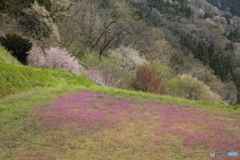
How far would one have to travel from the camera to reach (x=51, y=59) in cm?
2964

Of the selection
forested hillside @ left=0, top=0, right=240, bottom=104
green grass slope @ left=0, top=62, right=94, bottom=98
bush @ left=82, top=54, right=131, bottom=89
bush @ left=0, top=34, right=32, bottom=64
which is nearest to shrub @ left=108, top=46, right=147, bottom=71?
forested hillside @ left=0, top=0, right=240, bottom=104

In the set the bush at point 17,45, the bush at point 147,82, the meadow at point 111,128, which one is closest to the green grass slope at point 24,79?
the meadow at point 111,128

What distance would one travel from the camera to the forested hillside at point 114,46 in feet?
105

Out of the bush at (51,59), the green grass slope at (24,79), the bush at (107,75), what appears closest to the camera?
the green grass slope at (24,79)

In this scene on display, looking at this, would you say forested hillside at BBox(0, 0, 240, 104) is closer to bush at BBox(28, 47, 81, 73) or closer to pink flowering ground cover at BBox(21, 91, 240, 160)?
bush at BBox(28, 47, 81, 73)

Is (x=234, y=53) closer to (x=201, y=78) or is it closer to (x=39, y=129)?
(x=201, y=78)

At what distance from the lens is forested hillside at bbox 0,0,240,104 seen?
31.9 meters

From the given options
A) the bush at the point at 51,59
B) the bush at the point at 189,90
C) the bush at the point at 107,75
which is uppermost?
the bush at the point at 51,59

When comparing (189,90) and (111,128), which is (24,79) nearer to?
(111,128)

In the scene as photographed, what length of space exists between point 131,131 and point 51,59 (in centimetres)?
2185

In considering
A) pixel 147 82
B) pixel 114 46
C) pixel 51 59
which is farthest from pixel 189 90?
pixel 51 59

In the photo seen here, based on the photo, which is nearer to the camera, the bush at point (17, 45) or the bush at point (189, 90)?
the bush at point (17, 45)

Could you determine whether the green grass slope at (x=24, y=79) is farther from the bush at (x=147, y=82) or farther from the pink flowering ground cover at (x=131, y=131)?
the bush at (x=147, y=82)

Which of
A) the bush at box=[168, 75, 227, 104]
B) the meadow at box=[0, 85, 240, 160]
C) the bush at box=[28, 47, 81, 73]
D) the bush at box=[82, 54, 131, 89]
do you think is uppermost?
the meadow at box=[0, 85, 240, 160]
